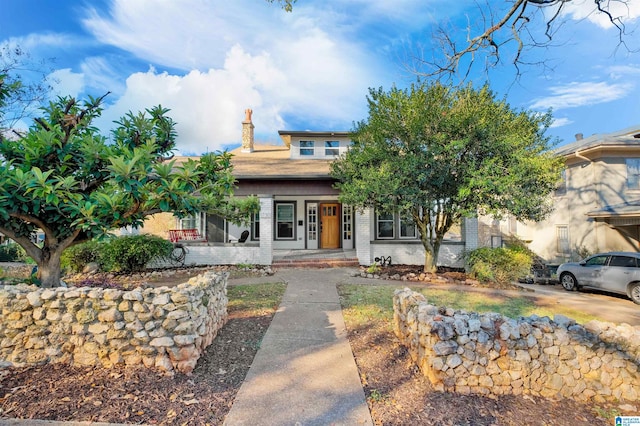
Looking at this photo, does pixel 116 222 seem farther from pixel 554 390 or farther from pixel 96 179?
Answer: pixel 554 390

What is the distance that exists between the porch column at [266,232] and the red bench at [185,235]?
451 centimetres

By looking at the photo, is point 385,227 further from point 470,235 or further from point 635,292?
point 635,292

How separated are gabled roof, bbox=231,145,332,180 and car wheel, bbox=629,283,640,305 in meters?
9.61

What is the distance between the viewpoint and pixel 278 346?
14.3 feet

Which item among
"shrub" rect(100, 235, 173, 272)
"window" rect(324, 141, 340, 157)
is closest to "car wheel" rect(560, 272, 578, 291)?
"window" rect(324, 141, 340, 157)

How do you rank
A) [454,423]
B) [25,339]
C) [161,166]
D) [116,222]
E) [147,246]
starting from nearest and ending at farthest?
[454,423]
[25,339]
[161,166]
[116,222]
[147,246]

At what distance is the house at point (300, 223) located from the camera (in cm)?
1135

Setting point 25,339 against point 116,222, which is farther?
point 116,222

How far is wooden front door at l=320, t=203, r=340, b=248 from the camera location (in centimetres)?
1459

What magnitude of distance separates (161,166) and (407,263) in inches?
389

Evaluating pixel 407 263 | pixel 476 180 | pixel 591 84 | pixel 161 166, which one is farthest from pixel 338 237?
pixel 161 166

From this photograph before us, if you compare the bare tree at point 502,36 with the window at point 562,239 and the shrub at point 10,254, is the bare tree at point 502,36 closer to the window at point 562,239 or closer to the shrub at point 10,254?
the window at point 562,239

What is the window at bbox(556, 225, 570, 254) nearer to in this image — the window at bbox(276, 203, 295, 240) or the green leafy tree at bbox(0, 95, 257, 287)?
the window at bbox(276, 203, 295, 240)

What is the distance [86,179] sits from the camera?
5.08 meters
